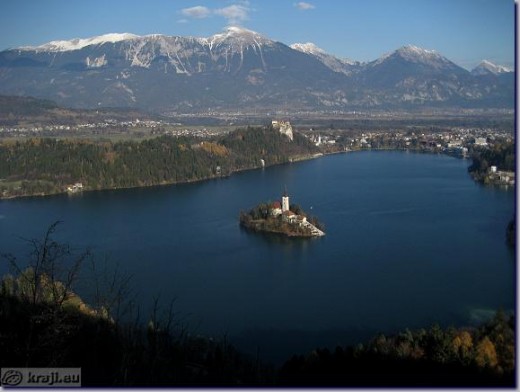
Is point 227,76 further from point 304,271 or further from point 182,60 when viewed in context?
point 304,271

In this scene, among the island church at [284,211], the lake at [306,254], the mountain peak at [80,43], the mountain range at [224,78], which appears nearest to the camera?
the lake at [306,254]

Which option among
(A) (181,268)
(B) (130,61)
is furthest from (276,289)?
(B) (130,61)

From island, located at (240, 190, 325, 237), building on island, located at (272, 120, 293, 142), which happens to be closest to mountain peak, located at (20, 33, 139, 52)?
building on island, located at (272, 120, 293, 142)

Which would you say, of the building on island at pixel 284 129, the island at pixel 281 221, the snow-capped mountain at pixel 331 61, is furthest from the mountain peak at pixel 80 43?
the island at pixel 281 221

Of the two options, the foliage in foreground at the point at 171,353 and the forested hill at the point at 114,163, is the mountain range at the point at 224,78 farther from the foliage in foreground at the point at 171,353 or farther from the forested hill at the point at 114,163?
the foliage in foreground at the point at 171,353

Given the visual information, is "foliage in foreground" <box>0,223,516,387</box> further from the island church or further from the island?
the island church

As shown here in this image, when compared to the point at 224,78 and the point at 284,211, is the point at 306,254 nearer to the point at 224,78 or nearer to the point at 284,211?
the point at 284,211

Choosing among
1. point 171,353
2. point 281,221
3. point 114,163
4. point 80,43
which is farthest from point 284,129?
point 80,43
